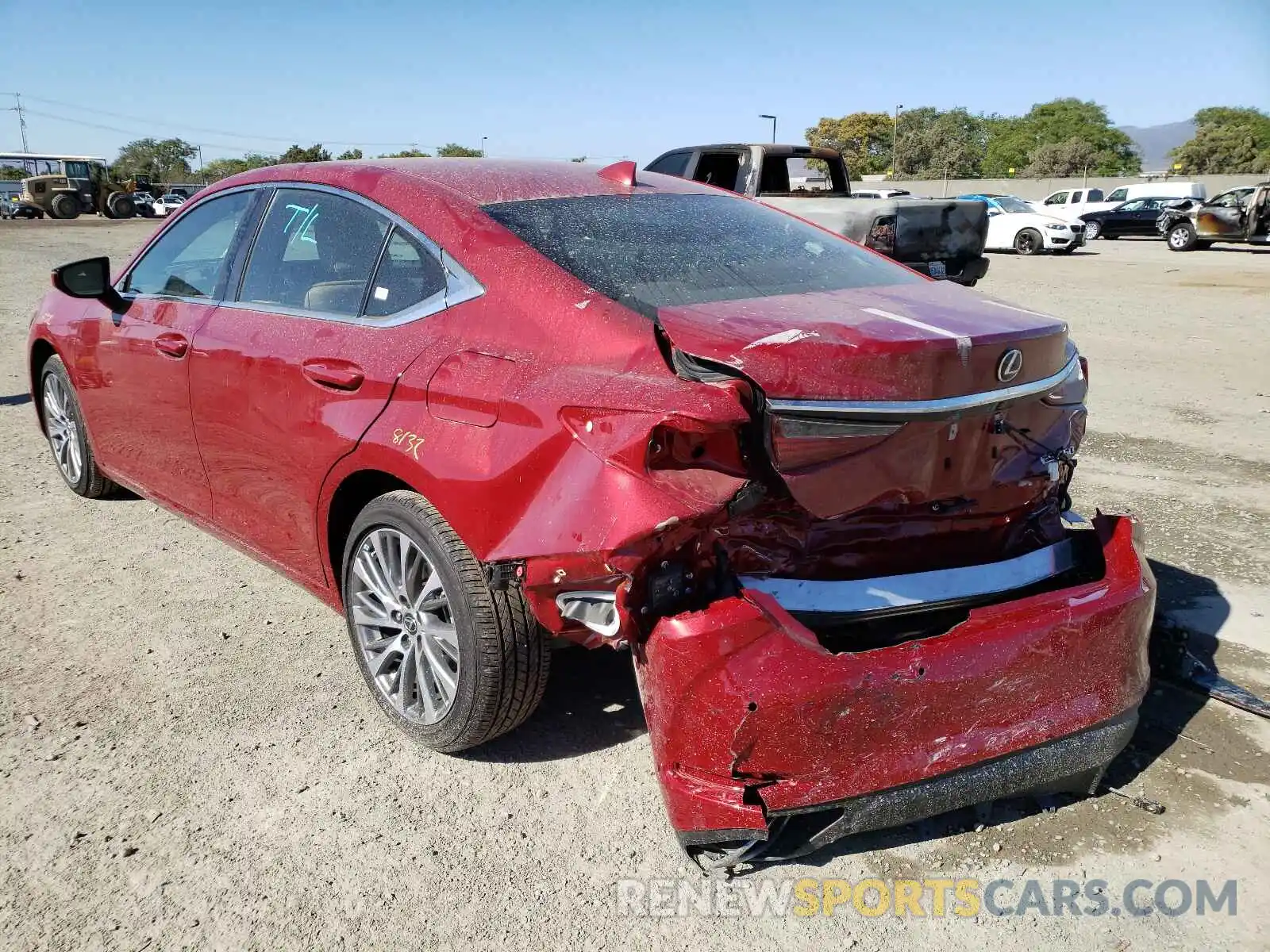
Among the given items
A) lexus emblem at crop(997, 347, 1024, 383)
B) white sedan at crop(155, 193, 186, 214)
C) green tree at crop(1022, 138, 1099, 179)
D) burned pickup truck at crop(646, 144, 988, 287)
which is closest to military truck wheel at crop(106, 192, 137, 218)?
white sedan at crop(155, 193, 186, 214)

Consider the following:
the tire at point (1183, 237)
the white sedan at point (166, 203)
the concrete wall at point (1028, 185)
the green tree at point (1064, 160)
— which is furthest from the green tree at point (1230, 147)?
the white sedan at point (166, 203)

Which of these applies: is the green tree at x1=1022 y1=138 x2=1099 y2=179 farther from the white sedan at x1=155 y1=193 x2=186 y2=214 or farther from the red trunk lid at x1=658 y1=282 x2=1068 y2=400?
the red trunk lid at x1=658 y1=282 x2=1068 y2=400

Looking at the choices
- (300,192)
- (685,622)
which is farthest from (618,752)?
(300,192)

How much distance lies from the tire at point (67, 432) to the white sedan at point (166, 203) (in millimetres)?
48466

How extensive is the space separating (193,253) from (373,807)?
2.42 meters

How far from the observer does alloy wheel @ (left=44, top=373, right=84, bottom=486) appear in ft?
15.9

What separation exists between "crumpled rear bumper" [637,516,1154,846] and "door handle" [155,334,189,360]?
2.32 meters

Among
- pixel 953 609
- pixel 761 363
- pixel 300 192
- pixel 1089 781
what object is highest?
pixel 300 192

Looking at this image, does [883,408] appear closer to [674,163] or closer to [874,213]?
[874,213]

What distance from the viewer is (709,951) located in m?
2.12

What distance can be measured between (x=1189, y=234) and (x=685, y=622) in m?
27.3

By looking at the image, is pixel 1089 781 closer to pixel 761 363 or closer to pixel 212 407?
pixel 761 363

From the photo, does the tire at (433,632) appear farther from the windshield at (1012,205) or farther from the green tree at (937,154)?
the green tree at (937,154)

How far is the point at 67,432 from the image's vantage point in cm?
495
